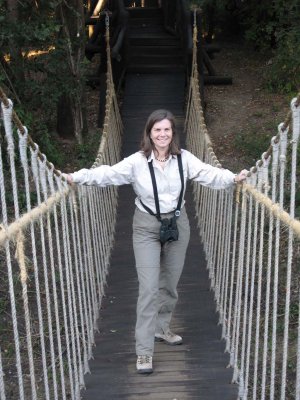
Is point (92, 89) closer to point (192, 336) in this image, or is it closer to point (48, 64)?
point (48, 64)

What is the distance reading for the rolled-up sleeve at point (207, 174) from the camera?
100 inches

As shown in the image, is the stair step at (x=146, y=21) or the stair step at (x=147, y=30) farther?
the stair step at (x=146, y=21)

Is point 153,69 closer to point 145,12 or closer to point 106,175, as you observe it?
point 145,12

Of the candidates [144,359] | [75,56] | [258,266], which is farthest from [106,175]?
[75,56]

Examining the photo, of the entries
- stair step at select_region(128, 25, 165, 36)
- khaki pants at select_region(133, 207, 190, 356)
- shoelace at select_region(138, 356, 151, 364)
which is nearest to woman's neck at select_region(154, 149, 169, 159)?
khaki pants at select_region(133, 207, 190, 356)

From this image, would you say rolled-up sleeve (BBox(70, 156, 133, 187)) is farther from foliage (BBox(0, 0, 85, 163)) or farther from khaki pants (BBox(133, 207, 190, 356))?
foliage (BBox(0, 0, 85, 163))

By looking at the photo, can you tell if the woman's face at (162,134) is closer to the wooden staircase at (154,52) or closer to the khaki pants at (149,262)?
the khaki pants at (149,262)

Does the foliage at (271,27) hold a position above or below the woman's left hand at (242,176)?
above

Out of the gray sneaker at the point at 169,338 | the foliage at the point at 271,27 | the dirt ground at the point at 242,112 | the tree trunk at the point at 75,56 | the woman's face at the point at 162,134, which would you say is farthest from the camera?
the foliage at the point at 271,27

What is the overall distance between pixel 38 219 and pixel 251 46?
8400mm

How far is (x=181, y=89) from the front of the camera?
7.16 meters

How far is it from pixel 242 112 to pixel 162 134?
5200 mm

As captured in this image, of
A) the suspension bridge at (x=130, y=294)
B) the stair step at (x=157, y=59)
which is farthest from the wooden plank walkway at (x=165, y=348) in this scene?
the stair step at (x=157, y=59)

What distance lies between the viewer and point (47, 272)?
3.80 m
